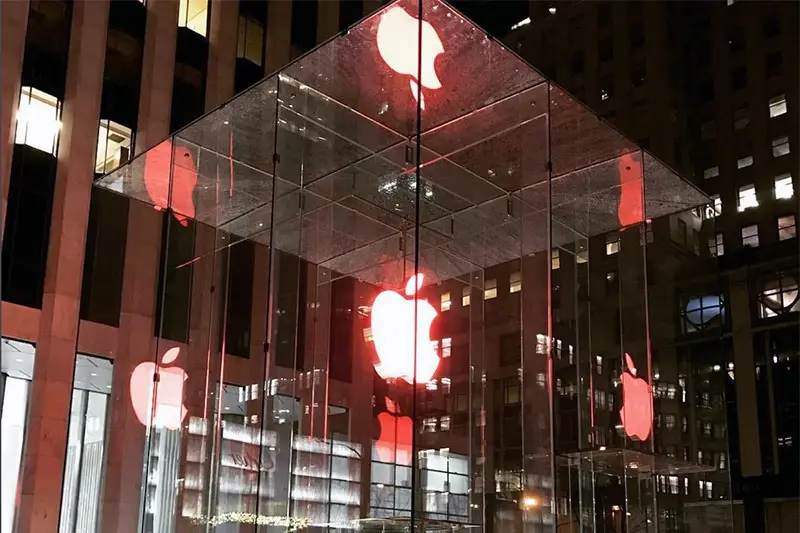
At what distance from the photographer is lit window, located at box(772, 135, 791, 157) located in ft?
36.1

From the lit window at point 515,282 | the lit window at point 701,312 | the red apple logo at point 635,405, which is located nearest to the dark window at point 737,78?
the lit window at point 701,312

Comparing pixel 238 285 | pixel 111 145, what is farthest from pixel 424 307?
pixel 111 145

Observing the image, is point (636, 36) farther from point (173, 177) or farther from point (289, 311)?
point (289, 311)

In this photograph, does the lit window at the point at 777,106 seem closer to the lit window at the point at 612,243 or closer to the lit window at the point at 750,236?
the lit window at the point at 750,236

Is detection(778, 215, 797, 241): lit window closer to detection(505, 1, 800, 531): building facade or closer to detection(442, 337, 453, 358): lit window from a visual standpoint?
detection(505, 1, 800, 531): building facade

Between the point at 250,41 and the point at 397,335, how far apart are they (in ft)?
35.5

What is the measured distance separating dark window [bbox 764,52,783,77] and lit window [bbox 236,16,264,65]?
8368 mm

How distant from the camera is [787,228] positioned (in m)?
10.5

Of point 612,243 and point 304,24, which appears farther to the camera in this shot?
point 304,24

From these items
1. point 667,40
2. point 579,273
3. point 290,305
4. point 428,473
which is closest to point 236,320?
point 290,305

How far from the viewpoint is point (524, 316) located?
20.5ft

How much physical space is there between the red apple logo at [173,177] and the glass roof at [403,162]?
0.01 m

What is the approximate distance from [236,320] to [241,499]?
1.94 metres

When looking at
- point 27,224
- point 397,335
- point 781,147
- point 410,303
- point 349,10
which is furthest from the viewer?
point 349,10
